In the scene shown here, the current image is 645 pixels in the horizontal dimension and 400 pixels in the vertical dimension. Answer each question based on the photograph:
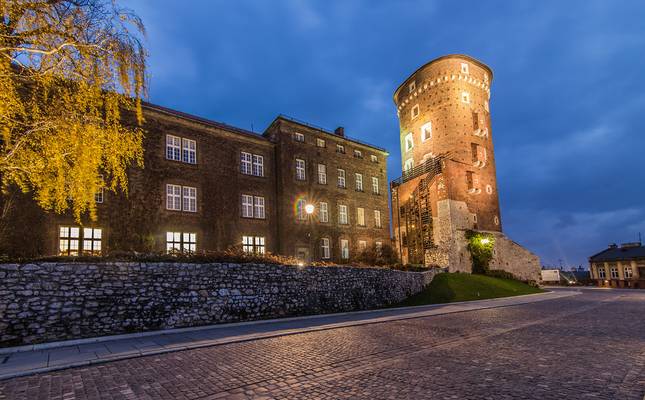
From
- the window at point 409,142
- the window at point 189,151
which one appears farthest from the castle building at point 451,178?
the window at point 189,151

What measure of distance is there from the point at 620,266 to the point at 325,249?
2195 inches

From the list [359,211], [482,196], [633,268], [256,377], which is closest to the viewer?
[256,377]

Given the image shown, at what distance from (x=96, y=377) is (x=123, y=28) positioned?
35.4ft

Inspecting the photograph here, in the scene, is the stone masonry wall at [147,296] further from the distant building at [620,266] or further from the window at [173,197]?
the distant building at [620,266]

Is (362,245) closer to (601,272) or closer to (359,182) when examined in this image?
(359,182)

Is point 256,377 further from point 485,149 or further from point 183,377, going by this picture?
point 485,149

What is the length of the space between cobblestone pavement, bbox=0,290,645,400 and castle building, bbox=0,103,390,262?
10.4m

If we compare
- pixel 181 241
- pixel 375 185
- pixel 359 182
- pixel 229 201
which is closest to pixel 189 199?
pixel 229 201

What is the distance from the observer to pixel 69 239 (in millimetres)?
19219

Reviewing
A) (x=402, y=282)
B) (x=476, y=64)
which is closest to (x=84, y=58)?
(x=402, y=282)

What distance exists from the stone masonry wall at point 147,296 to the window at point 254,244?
936 centimetres

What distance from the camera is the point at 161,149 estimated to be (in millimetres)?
23438

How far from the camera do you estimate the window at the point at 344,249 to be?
3191cm

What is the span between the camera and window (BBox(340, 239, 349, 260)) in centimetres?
3191
